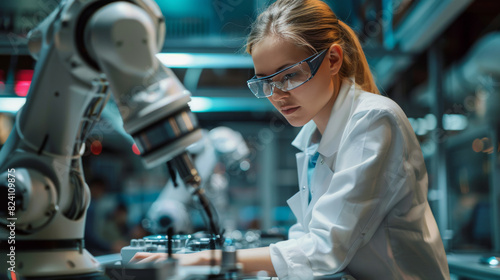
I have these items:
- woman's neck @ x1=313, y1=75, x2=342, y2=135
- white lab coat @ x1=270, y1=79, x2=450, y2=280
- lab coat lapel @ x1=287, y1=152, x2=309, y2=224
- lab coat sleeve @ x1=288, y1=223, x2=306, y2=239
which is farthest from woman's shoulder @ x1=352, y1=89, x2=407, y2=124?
lab coat sleeve @ x1=288, y1=223, x2=306, y2=239

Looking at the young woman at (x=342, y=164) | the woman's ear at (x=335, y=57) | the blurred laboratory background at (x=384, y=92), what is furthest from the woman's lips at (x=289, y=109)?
the blurred laboratory background at (x=384, y=92)

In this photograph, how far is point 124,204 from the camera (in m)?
2.32

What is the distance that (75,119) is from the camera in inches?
30.5

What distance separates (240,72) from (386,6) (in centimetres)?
98

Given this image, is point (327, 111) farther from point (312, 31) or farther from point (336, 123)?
point (312, 31)

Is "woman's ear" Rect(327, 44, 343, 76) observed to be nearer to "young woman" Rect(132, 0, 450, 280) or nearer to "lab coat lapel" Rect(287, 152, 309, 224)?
"young woman" Rect(132, 0, 450, 280)

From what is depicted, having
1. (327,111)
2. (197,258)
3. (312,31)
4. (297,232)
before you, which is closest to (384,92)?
(327,111)

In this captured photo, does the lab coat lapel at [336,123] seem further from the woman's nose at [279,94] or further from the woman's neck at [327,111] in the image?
the woman's nose at [279,94]

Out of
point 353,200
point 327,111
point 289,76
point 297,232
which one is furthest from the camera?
point 297,232

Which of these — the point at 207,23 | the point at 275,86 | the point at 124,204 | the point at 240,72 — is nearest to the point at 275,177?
the point at 240,72

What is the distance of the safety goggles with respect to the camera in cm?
100

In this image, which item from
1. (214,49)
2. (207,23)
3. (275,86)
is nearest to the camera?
(275,86)

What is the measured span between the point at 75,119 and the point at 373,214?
585 mm

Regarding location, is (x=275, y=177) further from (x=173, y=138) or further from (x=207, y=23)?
(x=173, y=138)
